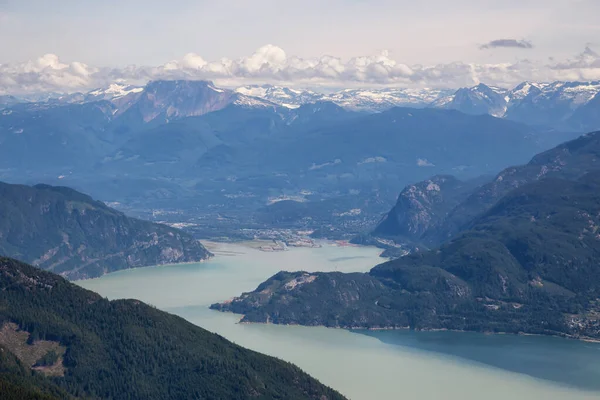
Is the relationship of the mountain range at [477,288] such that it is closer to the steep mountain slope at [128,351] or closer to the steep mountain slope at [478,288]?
the steep mountain slope at [478,288]

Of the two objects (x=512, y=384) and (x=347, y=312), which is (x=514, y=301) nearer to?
(x=347, y=312)

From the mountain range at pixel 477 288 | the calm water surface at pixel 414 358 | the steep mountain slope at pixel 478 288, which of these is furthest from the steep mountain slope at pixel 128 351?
the steep mountain slope at pixel 478 288

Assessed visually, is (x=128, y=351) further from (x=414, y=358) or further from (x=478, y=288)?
(x=478, y=288)

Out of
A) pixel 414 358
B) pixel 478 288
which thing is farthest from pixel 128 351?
pixel 478 288

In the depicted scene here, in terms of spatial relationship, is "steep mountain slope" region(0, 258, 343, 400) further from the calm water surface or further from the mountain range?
the mountain range

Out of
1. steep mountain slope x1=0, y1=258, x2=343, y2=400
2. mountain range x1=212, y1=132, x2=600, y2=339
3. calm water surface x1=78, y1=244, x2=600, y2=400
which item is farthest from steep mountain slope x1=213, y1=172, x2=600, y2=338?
steep mountain slope x1=0, y1=258, x2=343, y2=400
